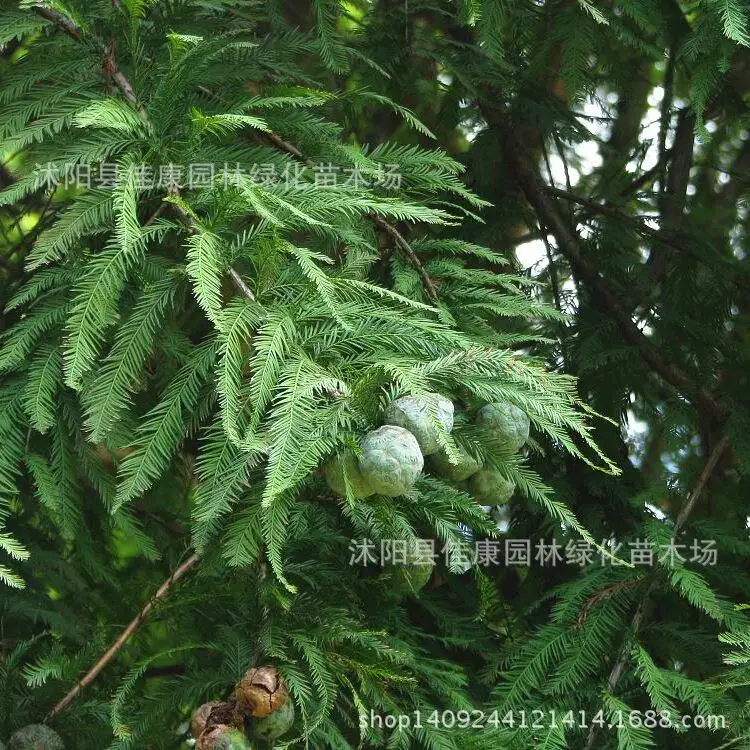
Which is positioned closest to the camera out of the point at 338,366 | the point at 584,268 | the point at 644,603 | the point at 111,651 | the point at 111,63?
the point at 338,366

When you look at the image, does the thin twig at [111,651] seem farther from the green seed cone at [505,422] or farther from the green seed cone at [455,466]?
the green seed cone at [505,422]

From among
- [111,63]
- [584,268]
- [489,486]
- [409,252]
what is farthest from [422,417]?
[584,268]

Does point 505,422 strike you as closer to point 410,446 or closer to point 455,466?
point 455,466

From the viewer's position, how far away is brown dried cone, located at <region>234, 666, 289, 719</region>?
166cm

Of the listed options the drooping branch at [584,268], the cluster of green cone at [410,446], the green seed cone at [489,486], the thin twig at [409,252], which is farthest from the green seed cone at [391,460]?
the drooping branch at [584,268]

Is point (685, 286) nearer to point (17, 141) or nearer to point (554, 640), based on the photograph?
point (554, 640)

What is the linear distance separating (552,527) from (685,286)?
815 mm

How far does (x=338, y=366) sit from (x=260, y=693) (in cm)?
55

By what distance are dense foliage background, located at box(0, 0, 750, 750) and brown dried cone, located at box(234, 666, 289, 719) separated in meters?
0.06

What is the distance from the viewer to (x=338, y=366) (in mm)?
1521

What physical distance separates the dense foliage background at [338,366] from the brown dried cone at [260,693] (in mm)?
64

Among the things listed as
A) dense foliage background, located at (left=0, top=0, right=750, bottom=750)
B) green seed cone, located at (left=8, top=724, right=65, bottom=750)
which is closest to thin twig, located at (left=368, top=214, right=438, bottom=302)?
dense foliage background, located at (left=0, top=0, right=750, bottom=750)

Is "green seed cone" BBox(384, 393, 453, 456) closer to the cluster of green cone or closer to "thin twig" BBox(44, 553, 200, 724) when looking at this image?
the cluster of green cone

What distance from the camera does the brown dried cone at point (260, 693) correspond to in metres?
1.66
